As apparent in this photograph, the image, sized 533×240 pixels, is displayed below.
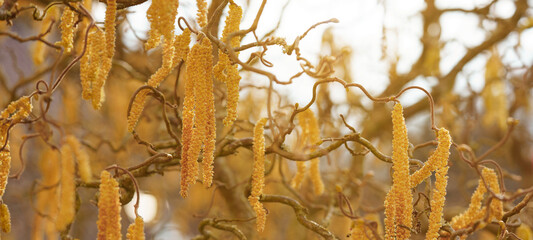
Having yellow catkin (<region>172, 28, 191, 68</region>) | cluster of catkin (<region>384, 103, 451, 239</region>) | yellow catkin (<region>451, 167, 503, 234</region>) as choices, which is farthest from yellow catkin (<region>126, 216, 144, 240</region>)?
yellow catkin (<region>451, 167, 503, 234</region>)

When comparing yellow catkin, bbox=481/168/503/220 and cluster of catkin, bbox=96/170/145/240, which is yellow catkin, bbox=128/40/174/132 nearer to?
cluster of catkin, bbox=96/170/145/240

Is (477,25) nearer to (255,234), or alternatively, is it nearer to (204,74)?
(255,234)

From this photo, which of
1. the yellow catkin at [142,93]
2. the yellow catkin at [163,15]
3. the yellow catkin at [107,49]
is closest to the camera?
the yellow catkin at [163,15]

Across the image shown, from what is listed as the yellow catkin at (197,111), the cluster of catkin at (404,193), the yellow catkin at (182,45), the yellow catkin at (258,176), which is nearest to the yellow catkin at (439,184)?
the cluster of catkin at (404,193)

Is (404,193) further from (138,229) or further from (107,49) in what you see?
(107,49)

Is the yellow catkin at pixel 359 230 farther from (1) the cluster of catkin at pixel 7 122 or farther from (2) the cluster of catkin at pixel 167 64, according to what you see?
(1) the cluster of catkin at pixel 7 122

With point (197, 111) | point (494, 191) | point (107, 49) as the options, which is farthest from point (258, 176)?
point (494, 191)
